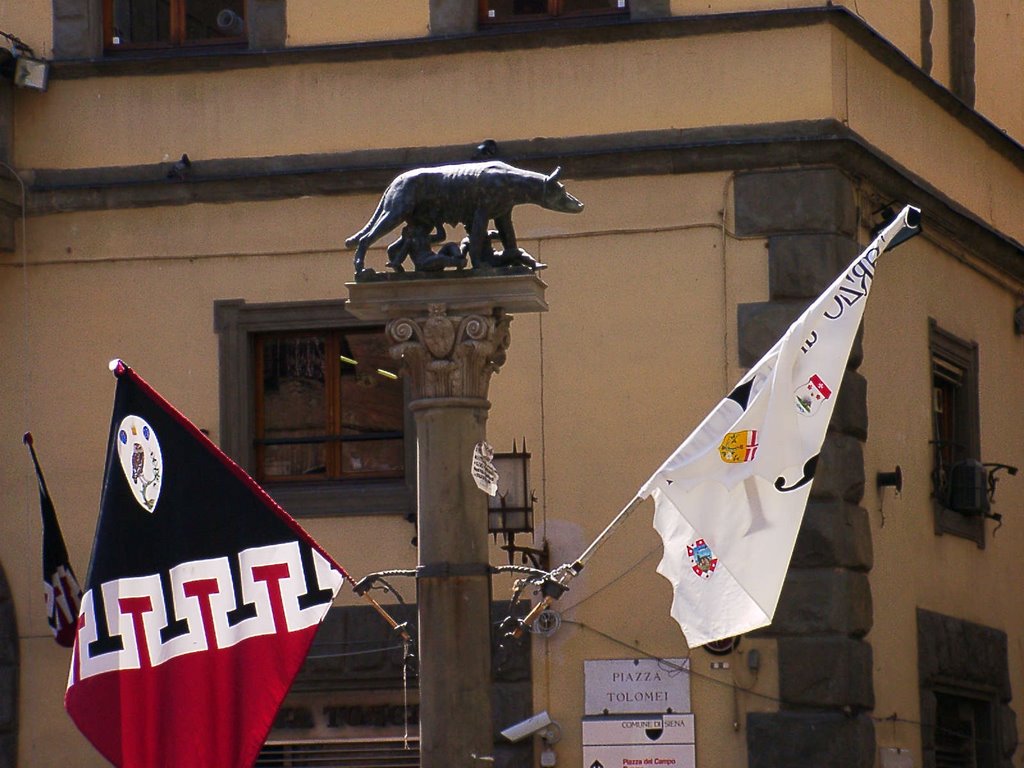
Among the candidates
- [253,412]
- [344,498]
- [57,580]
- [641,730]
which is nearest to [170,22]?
[253,412]

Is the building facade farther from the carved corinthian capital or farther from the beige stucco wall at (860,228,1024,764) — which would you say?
the carved corinthian capital

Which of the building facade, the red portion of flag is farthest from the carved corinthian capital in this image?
the building facade

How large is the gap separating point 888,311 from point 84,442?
5.44 meters

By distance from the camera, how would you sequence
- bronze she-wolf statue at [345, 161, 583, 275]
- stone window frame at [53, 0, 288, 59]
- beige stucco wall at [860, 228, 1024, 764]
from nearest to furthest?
bronze she-wolf statue at [345, 161, 583, 275] → beige stucco wall at [860, 228, 1024, 764] → stone window frame at [53, 0, 288, 59]

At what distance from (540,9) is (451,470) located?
6.65 m

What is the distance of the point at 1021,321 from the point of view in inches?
783

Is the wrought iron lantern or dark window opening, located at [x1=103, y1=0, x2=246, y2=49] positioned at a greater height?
dark window opening, located at [x1=103, y1=0, x2=246, y2=49]

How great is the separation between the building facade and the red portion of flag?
4760 mm

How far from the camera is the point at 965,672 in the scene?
1792 centimetres

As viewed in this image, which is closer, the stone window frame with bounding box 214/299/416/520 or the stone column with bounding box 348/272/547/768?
the stone column with bounding box 348/272/547/768

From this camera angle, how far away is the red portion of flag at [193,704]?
11477 millimetres

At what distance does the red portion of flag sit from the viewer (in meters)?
11.5

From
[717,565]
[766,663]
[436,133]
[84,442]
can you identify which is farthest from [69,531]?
[717,565]

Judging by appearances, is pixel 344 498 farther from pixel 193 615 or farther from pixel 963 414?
pixel 193 615
